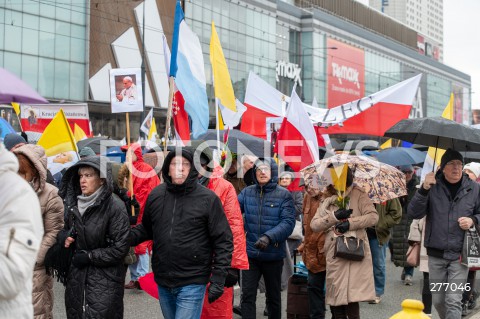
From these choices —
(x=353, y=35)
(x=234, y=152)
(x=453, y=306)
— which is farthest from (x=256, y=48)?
(x=453, y=306)

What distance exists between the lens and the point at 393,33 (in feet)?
302

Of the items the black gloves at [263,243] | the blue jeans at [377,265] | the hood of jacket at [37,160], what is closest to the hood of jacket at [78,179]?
the hood of jacket at [37,160]

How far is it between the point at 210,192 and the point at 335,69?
69193mm

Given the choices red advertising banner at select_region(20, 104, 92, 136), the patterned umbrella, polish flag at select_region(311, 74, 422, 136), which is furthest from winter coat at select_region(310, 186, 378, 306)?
red advertising banner at select_region(20, 104, 92, 136)

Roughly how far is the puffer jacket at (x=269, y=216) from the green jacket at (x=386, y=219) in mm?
2298

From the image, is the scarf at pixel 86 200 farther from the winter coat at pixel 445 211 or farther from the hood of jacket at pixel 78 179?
the winter coat at pixel 445 211

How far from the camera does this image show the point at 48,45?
4038cm

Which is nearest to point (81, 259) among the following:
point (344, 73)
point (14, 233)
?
point (14, 233)

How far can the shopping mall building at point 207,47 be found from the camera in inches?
1576

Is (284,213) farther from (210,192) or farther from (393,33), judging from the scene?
(393,33)

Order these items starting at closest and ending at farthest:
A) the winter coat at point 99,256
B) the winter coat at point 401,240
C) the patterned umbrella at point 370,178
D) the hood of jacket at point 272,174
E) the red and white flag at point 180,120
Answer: the winter coat at point 99,256 < the patterned umbrella at point 370,178 < the hood of jacket at point 272,174 < the red and white flag at point 180,120 < the winter coat at point 401,240

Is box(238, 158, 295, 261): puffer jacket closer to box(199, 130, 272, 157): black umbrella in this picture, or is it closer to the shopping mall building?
box(199, 130, 272, 157): black umbrella

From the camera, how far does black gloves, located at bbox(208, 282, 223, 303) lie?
5121mm

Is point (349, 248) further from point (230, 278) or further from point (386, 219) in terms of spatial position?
point (386, 219)
